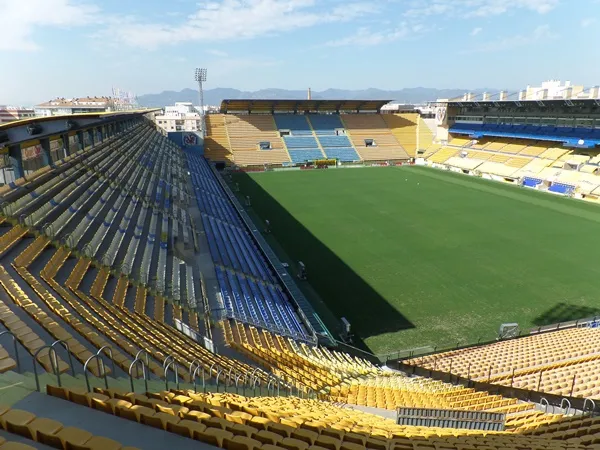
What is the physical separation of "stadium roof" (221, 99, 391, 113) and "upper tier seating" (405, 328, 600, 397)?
166ft

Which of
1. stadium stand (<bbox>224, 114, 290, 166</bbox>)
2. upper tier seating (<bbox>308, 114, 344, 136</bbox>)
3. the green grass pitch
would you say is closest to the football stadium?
the green grass pitch

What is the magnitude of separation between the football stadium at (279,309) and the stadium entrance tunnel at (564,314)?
85mm

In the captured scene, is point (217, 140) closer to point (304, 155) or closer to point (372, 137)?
point (304, 155)

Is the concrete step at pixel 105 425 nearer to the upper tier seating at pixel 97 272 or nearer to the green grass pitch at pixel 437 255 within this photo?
the upper tier seating at pixel 97 272

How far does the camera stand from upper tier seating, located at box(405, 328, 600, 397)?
1035cm

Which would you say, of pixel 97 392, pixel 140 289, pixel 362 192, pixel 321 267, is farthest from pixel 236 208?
pixel 97 392

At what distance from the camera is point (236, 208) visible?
97.4 ft

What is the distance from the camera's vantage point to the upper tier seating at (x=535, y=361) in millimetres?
10349

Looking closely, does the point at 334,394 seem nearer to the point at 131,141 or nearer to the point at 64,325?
the point at 64,325

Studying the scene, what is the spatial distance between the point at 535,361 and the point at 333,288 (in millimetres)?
8645

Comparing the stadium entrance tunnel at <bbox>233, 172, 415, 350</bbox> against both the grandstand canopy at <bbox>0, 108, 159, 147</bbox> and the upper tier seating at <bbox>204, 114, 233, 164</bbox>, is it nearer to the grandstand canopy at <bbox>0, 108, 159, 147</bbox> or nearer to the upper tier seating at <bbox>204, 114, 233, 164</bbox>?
the grandstand canopy at <bbox>0, 108, 159, 147</bbox>

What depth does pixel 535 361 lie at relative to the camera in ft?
37.9

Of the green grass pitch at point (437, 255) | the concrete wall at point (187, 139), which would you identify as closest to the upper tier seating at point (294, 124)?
the concrete wall at point (187, 139)

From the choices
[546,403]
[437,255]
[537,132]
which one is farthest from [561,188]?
[546,403]
